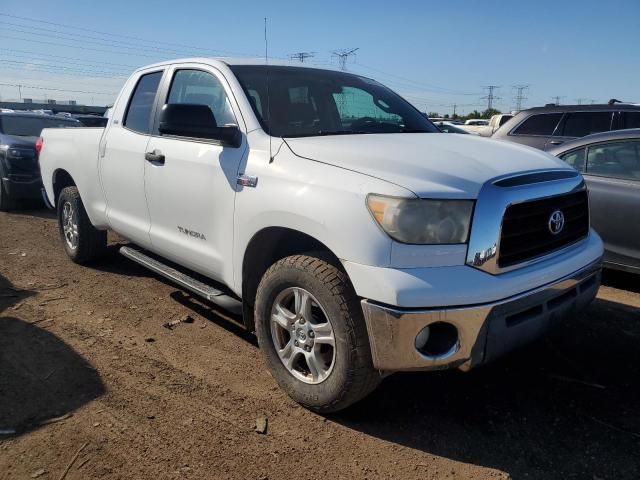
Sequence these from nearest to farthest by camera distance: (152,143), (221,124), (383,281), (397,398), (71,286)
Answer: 1. (383,281)
2. (397,398)
3. (221,124)
4. (152,143)
5. (71,286)

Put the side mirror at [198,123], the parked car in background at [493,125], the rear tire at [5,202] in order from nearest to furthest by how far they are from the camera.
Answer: the side mirror at [198,123] → the rear tire at [5,202] → the parked car in background at [493,125]

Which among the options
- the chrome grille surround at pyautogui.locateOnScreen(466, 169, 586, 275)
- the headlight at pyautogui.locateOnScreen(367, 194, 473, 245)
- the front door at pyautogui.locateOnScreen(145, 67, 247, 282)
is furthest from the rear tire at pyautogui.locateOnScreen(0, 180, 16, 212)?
the chrome grille surround at pyautogui.locateOnScreen(466, 169, 586, 275)

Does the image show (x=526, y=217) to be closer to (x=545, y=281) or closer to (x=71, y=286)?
(x=545, y=281)

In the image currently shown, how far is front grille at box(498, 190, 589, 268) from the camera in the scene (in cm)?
261

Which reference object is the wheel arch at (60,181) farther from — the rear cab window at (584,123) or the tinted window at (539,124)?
the rear cab window at (584,123)

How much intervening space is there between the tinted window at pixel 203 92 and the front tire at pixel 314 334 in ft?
3.78

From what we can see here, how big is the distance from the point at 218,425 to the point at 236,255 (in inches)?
38.5

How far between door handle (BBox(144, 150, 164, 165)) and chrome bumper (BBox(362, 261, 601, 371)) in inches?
82.8

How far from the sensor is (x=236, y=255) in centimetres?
329

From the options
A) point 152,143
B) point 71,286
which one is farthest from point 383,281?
point 71,286

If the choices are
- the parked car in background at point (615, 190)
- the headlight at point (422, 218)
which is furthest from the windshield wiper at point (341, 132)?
the parked car in background at point (615, 190)

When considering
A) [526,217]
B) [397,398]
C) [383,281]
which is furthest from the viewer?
[397,398]

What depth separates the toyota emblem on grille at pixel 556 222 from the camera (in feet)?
9.41

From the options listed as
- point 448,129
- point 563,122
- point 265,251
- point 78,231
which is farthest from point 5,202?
point 563,122
